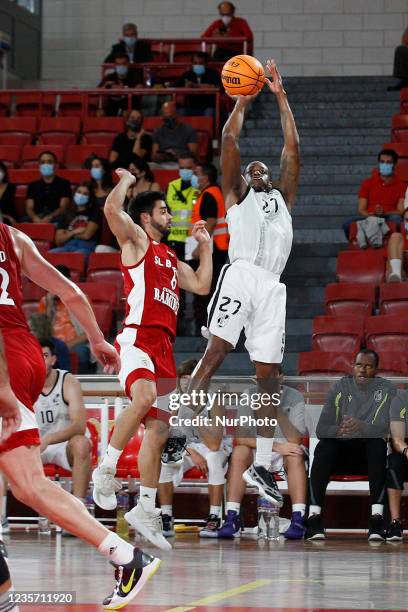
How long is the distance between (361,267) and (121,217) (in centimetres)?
517

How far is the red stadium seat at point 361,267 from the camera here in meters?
12.0

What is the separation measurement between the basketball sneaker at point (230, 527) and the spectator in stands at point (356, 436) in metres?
0.53

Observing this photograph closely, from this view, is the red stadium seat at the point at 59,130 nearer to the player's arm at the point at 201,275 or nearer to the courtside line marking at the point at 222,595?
the player's arm at the point at 201,275

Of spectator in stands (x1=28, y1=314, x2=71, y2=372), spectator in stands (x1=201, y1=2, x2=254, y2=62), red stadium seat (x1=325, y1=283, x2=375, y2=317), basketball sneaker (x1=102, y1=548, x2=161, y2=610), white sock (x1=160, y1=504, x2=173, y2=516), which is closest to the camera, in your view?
basketball sneaker (x1=102, y1=548, x2=161, y2=610)

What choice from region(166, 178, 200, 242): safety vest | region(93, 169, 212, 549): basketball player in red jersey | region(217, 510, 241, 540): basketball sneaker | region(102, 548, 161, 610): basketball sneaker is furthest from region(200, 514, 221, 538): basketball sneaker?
region(102, 548, 161, 610): basketball sneaker

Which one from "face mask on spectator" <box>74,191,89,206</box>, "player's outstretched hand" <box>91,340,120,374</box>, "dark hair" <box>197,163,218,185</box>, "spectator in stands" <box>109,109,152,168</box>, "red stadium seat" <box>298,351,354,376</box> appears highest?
"spectator in stands" <box>109,109,152,168</box>

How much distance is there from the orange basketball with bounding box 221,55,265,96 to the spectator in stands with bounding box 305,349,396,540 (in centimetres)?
227

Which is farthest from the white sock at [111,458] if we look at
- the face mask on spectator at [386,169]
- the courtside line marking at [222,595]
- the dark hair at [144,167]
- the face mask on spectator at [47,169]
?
the face mask on spectator at [47,169]

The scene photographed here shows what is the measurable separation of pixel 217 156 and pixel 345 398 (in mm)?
7253

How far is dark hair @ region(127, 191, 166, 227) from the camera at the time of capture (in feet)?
25.6

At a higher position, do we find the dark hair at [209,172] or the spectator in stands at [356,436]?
the dark hair at [209,172]

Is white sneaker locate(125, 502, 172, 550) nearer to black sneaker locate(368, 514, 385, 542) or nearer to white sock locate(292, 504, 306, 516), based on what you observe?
→ white sock locate(292, 504, 306, 516)

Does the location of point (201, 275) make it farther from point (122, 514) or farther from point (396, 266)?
point (396, 266)

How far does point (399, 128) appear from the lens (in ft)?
47.9
